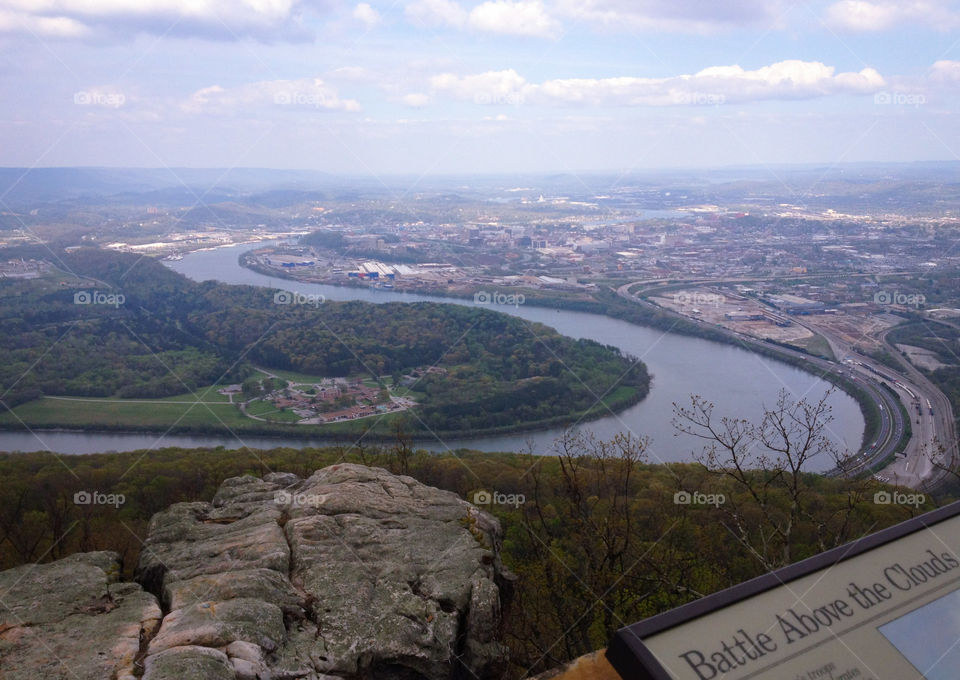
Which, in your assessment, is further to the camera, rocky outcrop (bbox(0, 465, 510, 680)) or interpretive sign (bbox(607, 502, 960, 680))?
rocky outcrop (bbox(0, 465, 510, 680))

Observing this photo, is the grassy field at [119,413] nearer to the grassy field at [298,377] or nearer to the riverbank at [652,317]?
the grassy field at [298,377]

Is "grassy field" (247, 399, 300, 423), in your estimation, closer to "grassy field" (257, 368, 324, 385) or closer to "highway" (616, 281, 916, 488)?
"grassy field" (257, 368, 324, 385)

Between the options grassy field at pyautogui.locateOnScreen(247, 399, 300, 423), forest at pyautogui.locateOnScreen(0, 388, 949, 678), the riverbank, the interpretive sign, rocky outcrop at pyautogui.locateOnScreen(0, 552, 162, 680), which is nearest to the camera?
the interpretive sign

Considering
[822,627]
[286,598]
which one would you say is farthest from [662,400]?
[822,627]

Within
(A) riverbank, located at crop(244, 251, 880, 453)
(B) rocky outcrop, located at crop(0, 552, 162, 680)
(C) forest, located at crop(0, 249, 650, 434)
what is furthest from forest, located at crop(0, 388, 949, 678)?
(A) riverbank, located at crop(244, 251, 880, 453)

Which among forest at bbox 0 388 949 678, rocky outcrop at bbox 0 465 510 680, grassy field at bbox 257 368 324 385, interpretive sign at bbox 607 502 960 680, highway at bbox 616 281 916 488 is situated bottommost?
grassy field at bbox 257 368 324 385

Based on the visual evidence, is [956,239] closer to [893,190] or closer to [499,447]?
[893,190]
